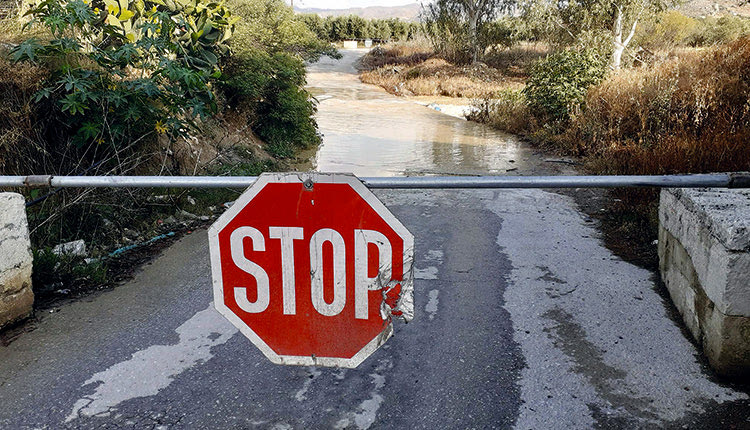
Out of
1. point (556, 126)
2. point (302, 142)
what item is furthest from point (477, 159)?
point (302, 142)

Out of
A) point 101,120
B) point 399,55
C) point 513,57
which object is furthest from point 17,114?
point 399,55

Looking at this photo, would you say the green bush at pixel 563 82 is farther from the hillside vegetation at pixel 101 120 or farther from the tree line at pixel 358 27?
the tree line at pixel 358 27

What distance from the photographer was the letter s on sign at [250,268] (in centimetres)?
222

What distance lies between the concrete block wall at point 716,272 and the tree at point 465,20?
33050mm

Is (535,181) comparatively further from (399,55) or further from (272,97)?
(399,55)

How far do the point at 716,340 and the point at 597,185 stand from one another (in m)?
1.40

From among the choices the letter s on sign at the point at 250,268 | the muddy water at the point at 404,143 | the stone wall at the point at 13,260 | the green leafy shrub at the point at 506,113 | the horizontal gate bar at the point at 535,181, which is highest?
the horizontal gate bar at the point at 535,181

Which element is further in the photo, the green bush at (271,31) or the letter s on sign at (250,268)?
the green bush at (271,31)

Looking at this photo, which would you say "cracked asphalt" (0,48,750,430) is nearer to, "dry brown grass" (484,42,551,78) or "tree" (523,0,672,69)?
"tree" (523,0,672,69)

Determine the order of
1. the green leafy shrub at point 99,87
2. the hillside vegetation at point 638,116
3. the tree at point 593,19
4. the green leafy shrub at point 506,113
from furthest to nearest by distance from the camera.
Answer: the tree at point 593,19
the green leafy shrub at point 506,113
the hillside vegetation at point 638,116
the green leafy shrub at point 99,87

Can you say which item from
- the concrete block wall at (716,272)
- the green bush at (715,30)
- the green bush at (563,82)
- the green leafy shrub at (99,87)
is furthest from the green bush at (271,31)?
the green bush at (715,30)

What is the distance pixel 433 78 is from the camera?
29719mm

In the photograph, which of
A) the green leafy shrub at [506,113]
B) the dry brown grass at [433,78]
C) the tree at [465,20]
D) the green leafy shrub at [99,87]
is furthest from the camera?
the tree at [465,20]

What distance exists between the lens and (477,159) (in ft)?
38.0
